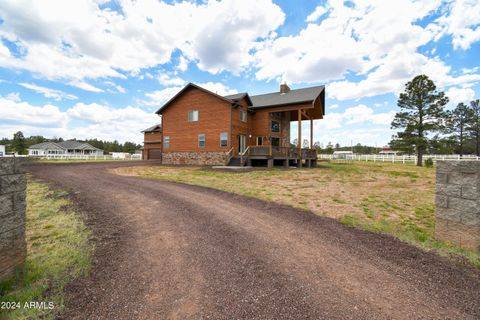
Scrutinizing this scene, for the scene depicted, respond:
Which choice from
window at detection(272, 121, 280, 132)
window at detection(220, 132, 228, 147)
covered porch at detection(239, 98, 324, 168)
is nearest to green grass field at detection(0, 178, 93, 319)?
covered porch at detection(239, 98, 324, 168)

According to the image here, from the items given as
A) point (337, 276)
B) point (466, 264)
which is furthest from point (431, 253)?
point (337, 276)

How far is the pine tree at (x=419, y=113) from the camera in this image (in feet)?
84.8

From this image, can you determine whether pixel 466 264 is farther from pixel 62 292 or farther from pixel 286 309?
pixel 62 292

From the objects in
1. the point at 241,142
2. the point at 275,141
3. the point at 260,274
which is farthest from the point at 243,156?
the point at 260,274

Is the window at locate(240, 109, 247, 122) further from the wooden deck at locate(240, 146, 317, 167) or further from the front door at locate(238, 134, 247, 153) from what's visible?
the wooden deck at locate(240, 146, 317, 167)

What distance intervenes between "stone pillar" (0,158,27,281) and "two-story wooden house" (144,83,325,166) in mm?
17057

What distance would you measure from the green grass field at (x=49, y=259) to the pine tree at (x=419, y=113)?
3304cm

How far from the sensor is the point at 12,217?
3039 millimetres

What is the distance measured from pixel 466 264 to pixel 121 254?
19.8ft

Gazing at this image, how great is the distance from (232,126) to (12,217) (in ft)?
63.1

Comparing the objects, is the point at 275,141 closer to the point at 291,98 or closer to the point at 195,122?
the point at 291,98

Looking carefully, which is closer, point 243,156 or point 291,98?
point 243,156

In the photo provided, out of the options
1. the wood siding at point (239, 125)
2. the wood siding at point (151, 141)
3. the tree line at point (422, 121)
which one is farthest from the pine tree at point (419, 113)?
the wood siding at point (151, 141)

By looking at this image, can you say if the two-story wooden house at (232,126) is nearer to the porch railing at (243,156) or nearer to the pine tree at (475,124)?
the porch railing at (243,156)
